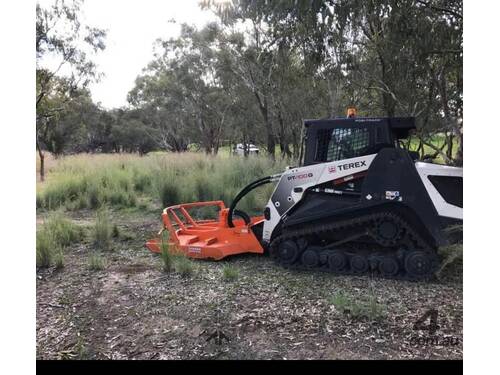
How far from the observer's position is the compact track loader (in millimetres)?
3367

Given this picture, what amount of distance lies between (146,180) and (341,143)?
314 cm

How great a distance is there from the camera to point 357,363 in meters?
2.37

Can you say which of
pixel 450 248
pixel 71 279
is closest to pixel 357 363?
pixel 450 248

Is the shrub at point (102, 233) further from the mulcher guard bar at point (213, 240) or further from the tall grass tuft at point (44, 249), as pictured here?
the tall grass tuft at point (44, 249)

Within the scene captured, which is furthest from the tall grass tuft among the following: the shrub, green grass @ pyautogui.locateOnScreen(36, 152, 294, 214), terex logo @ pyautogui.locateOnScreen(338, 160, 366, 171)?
terex logo @ pyautogui.locateOnScreen(338, 160, 366, 171)

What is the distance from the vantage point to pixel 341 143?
12.1 feet

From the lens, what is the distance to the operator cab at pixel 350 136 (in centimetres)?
354

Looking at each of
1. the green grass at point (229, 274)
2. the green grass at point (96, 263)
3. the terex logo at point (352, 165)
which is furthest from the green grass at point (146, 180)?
the terex logo at point (352, 165)

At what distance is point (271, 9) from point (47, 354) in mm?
2879

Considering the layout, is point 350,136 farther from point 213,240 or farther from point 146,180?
point 146,180

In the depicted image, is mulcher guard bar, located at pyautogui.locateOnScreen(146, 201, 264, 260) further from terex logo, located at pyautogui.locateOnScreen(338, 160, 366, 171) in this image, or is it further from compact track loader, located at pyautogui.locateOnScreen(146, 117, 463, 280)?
terex logo, located at pyautogui.locateOnScreen(338, 160, 366, 171)

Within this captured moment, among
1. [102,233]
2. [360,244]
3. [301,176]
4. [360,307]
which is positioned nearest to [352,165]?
[301,176]

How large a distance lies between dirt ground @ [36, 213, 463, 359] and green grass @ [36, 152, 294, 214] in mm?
1126
